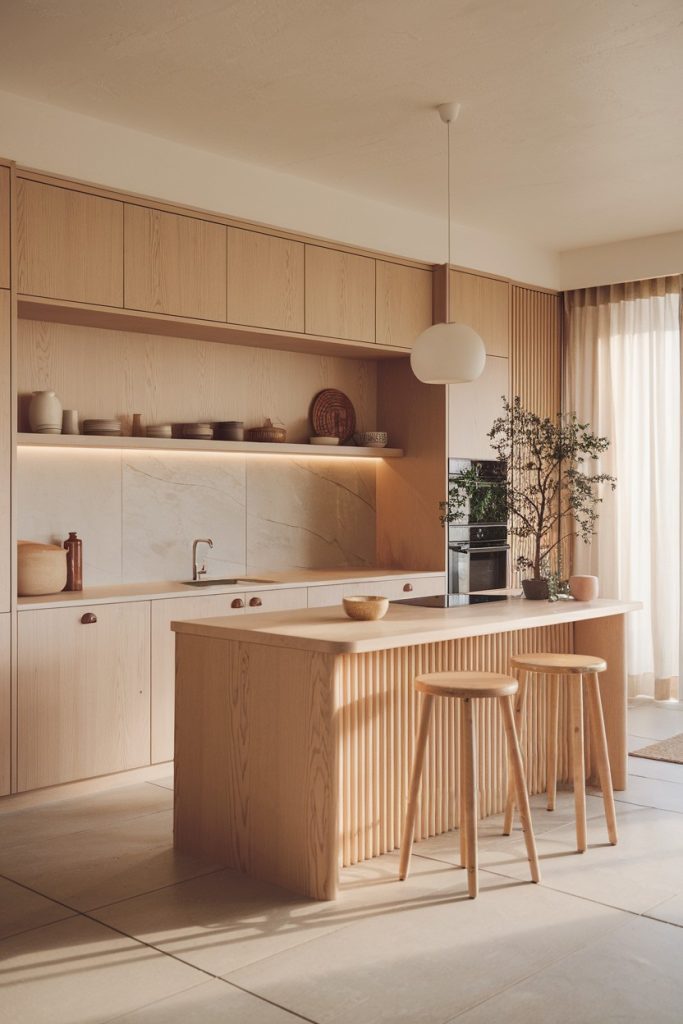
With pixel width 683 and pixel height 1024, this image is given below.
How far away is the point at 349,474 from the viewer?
6.43m

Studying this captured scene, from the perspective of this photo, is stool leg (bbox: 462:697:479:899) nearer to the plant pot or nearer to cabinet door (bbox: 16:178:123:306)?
the plant pot

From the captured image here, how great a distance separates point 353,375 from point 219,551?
60.2 inches

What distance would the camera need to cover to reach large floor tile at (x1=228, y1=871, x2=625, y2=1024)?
2537 mm

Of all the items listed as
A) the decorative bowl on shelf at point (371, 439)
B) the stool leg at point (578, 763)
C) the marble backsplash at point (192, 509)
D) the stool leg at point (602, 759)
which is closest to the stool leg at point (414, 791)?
the stool leg at point (578, 763)

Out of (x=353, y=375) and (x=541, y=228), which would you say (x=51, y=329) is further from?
(x=541, y=228)

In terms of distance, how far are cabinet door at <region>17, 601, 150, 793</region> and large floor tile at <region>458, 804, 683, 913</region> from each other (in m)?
1.74

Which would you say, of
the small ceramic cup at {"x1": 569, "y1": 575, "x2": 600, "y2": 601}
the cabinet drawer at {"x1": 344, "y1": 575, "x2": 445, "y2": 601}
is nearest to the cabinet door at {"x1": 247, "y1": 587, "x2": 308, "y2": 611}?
the cabinet drawer at {"x1": 344, "y1": 575, "x2": 445, "y2": 601}

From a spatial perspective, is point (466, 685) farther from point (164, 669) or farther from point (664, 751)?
point (664, 751)

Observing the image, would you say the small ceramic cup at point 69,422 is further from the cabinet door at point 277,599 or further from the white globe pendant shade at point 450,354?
the white globe pendant shade at point 450,354

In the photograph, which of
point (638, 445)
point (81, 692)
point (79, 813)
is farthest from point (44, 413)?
point (638, 445)

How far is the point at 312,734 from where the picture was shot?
3.24 meters

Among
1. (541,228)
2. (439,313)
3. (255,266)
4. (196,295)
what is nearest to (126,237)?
(196,295)

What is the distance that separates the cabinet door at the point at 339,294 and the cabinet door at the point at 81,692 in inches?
75.6

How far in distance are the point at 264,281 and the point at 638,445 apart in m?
3.03
